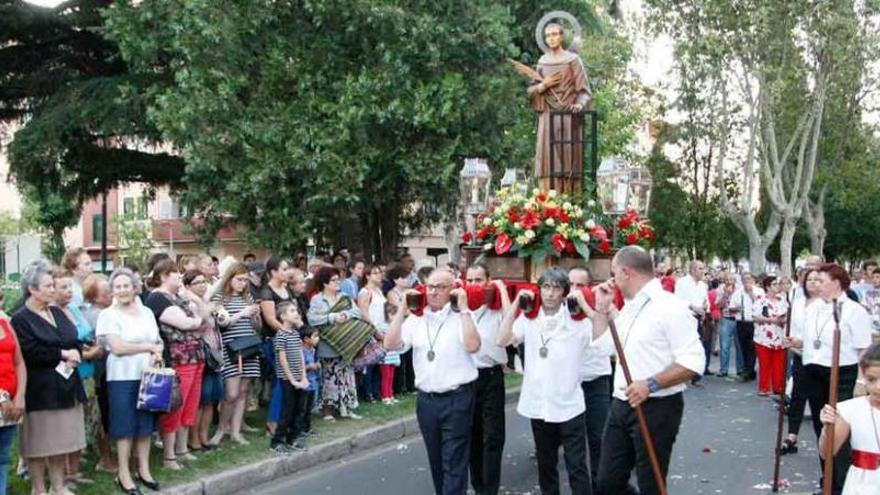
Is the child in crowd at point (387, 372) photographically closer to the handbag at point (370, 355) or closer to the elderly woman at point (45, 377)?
the handbag at point (370, 355)

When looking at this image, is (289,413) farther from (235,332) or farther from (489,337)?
(489,337)

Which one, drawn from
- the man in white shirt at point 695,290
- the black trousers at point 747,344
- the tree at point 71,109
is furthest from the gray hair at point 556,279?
the tree at point 71,109

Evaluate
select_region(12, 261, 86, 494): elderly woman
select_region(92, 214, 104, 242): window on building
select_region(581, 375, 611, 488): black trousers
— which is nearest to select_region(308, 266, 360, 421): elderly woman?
select_region(12, 261, 86, 494): elderly woman

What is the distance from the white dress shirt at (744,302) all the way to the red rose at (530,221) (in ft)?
22.6

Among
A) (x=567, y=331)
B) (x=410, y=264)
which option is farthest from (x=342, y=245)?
(x=567, y=331)

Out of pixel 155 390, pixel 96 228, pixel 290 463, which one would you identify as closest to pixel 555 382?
pixel 155 390

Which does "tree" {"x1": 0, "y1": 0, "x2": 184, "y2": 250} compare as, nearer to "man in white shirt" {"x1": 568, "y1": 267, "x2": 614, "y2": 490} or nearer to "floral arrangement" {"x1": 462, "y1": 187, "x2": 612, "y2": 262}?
"floral arrangement" {"x1": 462, "y1": 187, "x2": 612, "y2": 262}

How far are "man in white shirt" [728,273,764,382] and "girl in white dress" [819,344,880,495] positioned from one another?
11.0 m

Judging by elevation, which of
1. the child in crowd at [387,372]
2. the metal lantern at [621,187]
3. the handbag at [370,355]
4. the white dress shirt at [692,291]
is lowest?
the child in crowd at [387,372]

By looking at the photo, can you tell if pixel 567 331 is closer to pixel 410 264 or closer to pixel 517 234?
pixel 517 234

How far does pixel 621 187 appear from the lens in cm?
1022

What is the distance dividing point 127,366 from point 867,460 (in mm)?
5741

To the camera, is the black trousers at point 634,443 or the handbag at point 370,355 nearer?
the black trousers at point 634,443

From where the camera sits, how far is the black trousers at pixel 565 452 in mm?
6941
